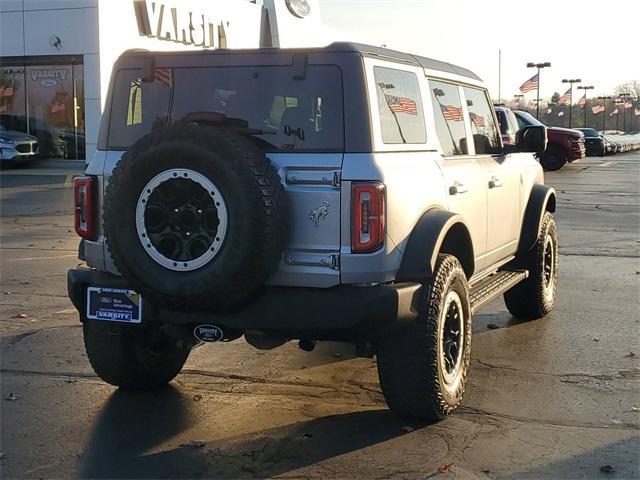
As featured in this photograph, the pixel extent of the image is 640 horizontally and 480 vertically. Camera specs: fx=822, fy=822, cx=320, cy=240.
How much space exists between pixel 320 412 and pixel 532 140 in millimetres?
2906

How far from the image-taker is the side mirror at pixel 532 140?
6352 millimetres

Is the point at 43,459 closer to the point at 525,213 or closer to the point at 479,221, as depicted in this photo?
A: the point at 479,221

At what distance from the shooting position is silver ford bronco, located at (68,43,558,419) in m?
4.07

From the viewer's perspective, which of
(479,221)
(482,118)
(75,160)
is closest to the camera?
(479,221)

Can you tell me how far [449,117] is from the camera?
5.52 metres

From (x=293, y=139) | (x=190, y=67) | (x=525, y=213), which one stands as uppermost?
(x=190, y=67)

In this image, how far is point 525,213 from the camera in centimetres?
692

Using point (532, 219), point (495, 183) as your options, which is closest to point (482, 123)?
point (495, 183)

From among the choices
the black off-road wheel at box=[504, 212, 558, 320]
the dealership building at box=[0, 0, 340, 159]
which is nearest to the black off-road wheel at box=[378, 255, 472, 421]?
the black off-road wheel at box=[504, 212, 558, 320]

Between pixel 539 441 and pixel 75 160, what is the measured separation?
84.1 ft

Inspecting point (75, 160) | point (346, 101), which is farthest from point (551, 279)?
point (75, 160)

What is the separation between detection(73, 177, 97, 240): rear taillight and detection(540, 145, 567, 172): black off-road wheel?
82.5 ft

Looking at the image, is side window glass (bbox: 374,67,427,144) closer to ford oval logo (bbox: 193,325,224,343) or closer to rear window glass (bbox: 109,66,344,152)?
rear window glass (bbox: 109,66,344,152)

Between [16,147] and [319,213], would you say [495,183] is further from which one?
[16,147]
